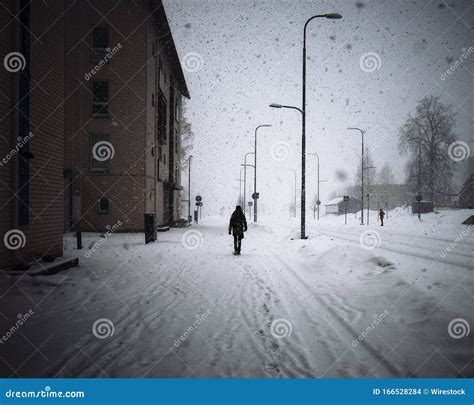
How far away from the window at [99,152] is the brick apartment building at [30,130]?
1142cm

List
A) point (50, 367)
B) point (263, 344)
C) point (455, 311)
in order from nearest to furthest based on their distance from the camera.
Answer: point (50, 367), point (263, 344), point (455, 311)

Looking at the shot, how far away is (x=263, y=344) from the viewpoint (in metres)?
3.59

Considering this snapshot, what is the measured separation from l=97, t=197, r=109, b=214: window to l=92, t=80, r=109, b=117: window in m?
5.51

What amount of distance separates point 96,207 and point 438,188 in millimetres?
43317

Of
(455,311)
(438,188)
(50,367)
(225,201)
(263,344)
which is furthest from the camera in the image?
(225,201)

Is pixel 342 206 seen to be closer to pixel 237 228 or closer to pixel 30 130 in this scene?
pixel 237 228

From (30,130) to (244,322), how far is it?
6.91 metres

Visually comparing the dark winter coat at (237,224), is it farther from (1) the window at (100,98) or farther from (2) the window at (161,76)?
(2) the window at (161,76)

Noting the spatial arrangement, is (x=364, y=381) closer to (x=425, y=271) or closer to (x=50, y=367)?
(x=50, y=367)

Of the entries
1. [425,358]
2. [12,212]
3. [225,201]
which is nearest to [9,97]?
[12,212]

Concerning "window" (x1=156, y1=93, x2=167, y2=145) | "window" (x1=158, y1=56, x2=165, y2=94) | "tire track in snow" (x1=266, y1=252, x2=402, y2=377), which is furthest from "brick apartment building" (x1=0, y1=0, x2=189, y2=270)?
"tire track in snow" (x1=266, y1=252, x2=402, y2=377)

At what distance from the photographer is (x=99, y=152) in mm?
19859

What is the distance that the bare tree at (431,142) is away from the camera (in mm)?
39625

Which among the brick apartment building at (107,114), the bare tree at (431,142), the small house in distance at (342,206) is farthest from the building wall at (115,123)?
the small house in distance at (342,206)
